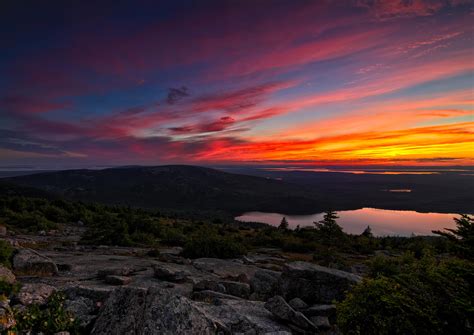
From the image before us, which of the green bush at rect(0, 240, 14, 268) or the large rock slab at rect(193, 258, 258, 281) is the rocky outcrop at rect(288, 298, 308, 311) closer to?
the large rock slab at rect(193, 258, 258, 281)

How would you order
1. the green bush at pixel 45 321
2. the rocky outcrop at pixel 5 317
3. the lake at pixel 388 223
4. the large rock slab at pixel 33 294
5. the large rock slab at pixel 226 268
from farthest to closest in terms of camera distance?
the lake at pixel 388 223, the large rock slab at pixel 226 268, the large rock slab at pixel 33 294, the green bush at pixel 45 321, the rocky outcrop at pixel 5 317

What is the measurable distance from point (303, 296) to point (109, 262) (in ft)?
34.9

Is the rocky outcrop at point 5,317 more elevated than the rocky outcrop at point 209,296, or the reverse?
the rocky outcrop at point 5,317

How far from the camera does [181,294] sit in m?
9.91

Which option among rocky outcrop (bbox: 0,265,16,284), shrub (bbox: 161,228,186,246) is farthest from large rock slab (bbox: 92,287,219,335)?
shrub (bbox: 161,228,186,246)

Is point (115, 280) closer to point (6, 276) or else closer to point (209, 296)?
point (6, 276)

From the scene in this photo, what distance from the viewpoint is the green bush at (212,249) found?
18547 millimetres

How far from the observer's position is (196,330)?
555cm

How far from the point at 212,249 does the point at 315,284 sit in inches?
414

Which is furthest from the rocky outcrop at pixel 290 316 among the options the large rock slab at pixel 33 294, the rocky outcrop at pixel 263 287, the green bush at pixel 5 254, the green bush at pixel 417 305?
the green bush at pixel 5 254

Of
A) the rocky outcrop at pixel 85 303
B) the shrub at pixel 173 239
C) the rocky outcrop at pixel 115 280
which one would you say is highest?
the rocky outcrop at pixel 85 303

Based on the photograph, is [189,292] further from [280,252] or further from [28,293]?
[280,252]

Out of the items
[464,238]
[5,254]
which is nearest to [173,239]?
[5,254]

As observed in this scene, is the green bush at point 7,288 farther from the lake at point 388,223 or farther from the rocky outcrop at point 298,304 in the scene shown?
the lake at point 388,223
